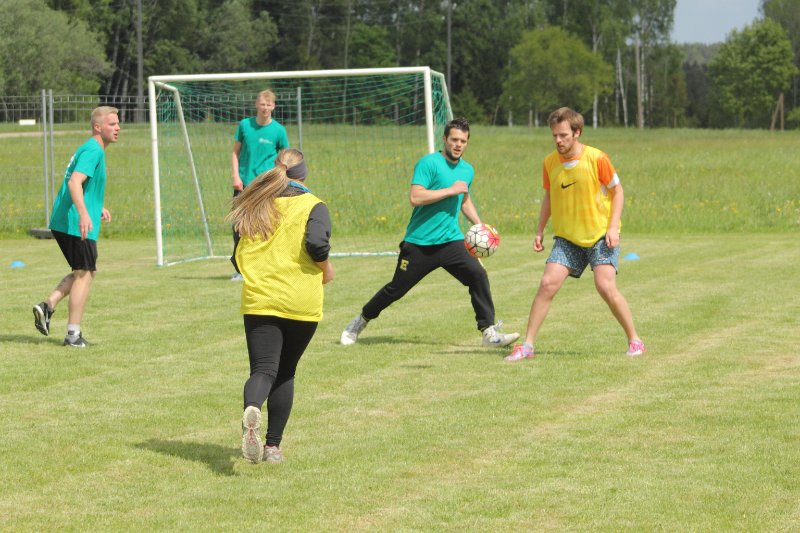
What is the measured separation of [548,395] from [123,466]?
2.83 metres

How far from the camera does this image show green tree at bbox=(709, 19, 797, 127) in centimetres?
10144

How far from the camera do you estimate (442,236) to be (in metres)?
9.91

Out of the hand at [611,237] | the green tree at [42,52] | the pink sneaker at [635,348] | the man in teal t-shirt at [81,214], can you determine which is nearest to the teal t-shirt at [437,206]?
the hand at [611,237]

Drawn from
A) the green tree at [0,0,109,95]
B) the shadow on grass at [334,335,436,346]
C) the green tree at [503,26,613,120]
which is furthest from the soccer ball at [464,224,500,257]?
the green tree at [503,26,613,120]

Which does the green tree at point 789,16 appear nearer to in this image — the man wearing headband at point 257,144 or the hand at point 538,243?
the man wearing headband at point 257,144

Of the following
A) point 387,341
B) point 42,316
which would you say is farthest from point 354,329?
point 42,316

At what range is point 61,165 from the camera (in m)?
27.2

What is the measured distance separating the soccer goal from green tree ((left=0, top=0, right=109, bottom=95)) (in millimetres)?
29128

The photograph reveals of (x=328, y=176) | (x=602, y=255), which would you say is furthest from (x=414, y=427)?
(x=328, y=176)

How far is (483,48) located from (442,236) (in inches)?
3625

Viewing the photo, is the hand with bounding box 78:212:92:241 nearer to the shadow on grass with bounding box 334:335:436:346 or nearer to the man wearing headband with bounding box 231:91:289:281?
the shadow on grass with bounding box 334:335:436:346

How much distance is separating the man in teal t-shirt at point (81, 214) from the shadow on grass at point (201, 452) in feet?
11.4

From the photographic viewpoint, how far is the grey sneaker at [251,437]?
5715 mm

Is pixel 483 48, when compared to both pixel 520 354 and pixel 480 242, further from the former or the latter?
pixel 520 354
